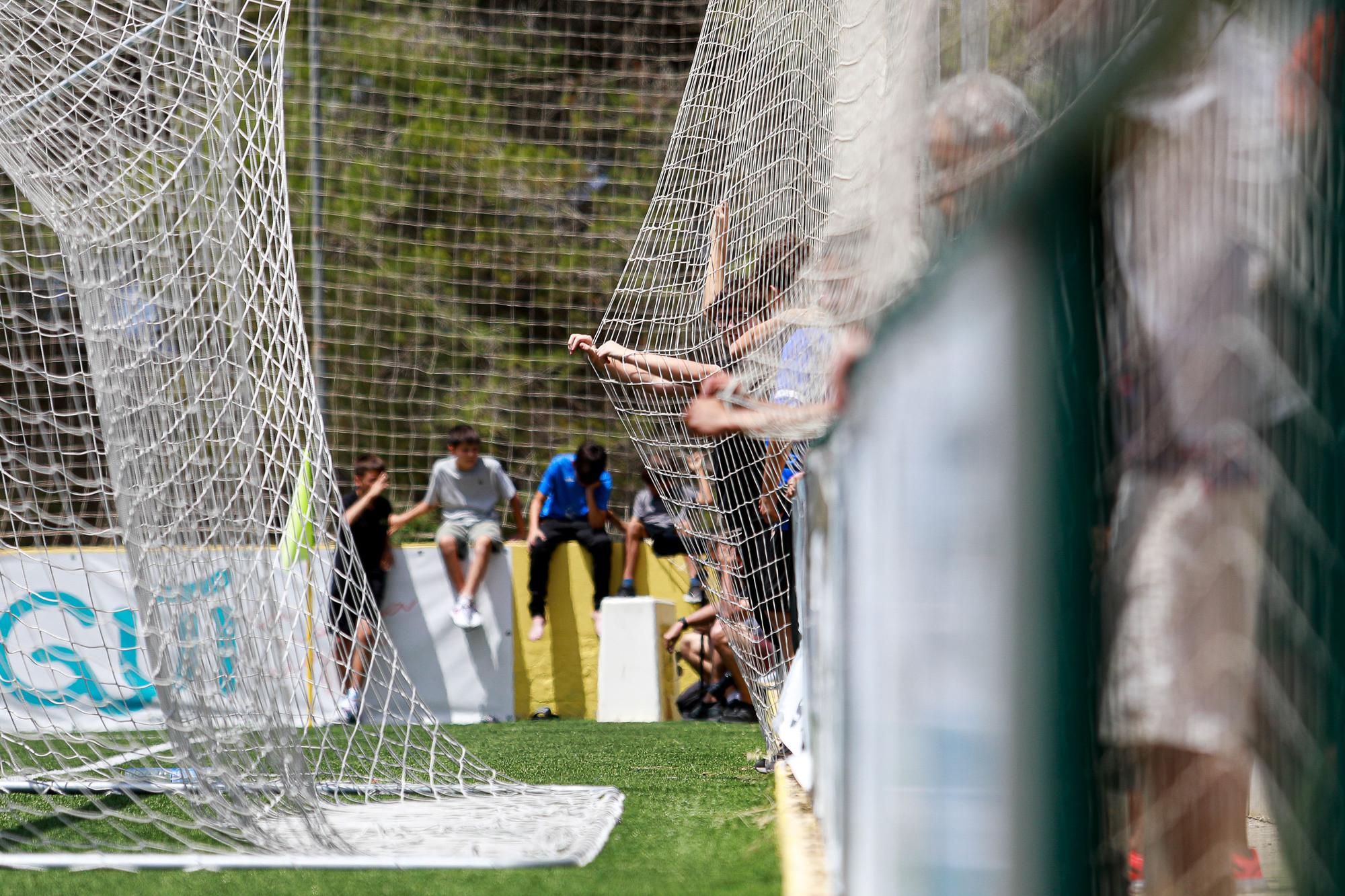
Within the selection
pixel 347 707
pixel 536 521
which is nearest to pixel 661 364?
pixel 347 707

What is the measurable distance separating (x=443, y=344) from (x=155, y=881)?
9.23 m

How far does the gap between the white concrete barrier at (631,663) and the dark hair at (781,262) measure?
3550 mm

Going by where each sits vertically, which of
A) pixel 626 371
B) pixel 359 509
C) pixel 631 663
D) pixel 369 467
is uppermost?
pixel 626 371

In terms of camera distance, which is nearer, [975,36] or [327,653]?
[975,36]

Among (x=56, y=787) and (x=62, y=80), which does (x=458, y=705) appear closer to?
(x=56, y=787)

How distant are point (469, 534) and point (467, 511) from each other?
168 millimetres

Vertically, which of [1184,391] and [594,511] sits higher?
[1184,391]

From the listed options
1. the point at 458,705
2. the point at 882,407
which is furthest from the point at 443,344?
the point at 882,407

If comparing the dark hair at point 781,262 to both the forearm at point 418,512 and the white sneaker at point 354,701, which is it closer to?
the white sneaker at point 354,701

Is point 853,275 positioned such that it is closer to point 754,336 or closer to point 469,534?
point 754,336

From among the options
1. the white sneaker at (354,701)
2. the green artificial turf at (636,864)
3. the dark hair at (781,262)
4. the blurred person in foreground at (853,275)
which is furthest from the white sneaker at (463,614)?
the blurred person in foreground at (853,275)

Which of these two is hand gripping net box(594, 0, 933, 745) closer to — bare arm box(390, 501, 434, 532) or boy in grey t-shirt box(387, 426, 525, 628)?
boy in grey t-shirt box(387, 426, 525, 628)

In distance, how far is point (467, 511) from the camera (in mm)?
7766

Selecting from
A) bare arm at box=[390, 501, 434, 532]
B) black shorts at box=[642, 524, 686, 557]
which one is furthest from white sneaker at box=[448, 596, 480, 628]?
black shorts at box=[642, 524, 686, 557]
